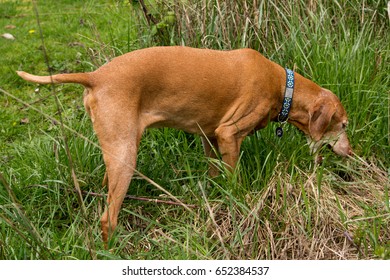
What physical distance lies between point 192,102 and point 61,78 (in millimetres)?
1011

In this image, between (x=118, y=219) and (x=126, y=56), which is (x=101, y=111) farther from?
(x=118, y=219)

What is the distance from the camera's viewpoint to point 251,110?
4.43 m

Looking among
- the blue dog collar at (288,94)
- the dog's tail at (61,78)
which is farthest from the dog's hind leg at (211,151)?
the dog's tail at (61,78)

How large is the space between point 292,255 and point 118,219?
1.24m

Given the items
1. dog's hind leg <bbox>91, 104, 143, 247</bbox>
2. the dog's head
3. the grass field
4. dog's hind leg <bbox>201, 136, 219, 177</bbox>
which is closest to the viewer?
the grass field

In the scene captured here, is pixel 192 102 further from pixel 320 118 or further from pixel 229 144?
pixel 320 118

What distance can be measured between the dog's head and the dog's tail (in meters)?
1.75

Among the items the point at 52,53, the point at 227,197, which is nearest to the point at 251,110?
the point at 227,197

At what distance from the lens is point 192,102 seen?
4.33 m

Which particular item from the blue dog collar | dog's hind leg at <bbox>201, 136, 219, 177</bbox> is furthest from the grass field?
the blue dog collar

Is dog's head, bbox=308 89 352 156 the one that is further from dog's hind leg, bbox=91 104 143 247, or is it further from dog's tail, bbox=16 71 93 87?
dog's tail, bbox=16 71 93 87

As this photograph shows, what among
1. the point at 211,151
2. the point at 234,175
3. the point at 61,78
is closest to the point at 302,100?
the point at 211,151

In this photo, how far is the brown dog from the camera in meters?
3.89

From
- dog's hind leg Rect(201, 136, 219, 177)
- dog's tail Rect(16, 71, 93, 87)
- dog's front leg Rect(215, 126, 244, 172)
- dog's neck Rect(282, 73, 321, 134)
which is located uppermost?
dog's tail Rect(16, 71, 93, 87)
